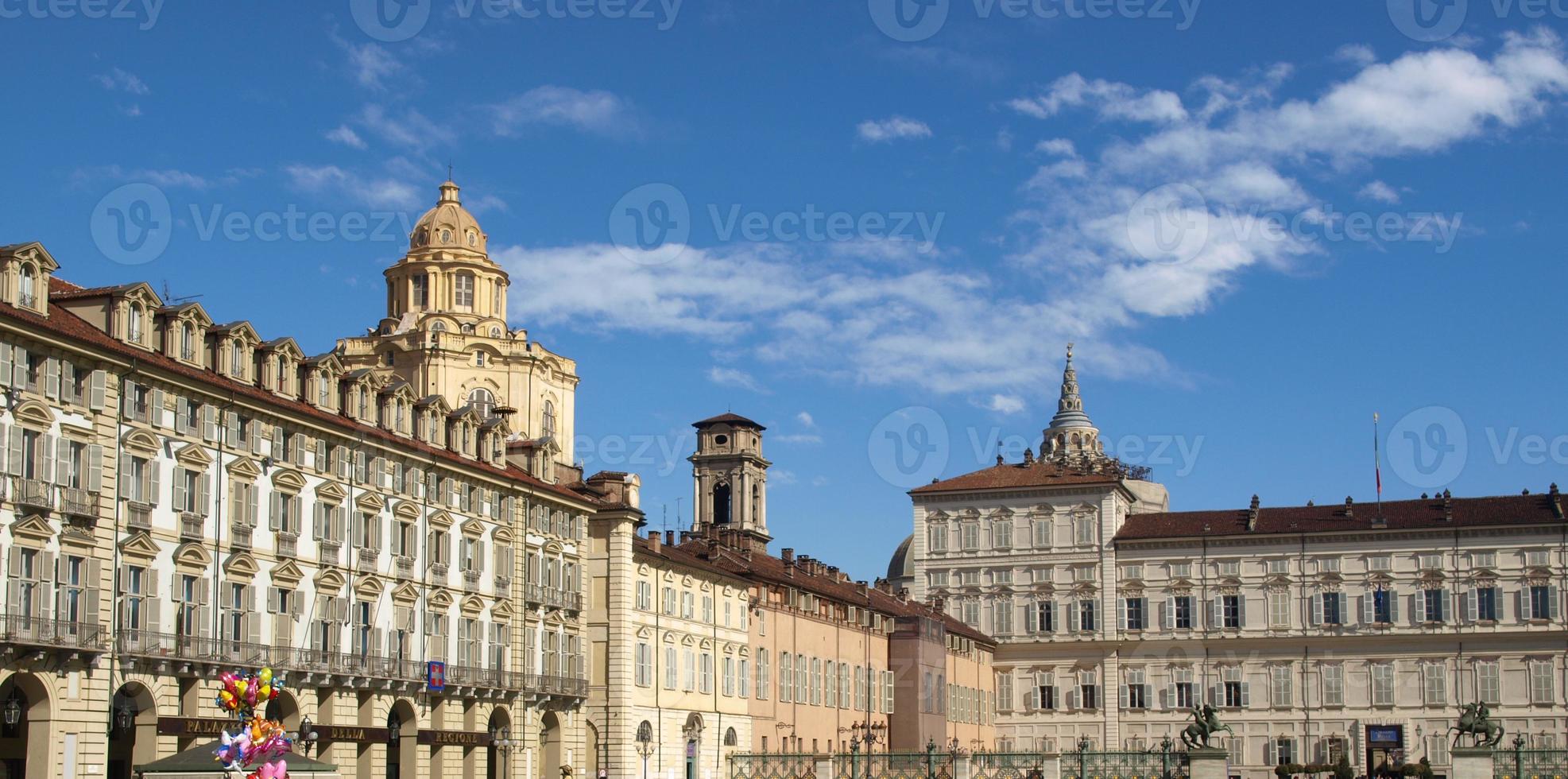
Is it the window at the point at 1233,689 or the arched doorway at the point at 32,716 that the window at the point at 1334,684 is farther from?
the arched doorway at the point at 32,716

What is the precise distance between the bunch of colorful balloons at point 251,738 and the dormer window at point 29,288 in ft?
72.9

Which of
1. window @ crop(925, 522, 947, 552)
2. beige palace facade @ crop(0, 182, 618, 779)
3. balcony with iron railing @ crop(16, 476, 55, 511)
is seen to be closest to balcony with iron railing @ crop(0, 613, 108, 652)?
beige palace facade @ crop(0, 182, 618, 779)

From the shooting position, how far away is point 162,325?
50812 mm

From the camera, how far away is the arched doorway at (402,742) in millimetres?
60594

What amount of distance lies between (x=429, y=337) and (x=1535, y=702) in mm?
62648

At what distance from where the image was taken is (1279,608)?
11075 cm

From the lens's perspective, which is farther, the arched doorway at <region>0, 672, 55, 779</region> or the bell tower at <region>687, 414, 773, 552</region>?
the bell tower at <region>687, 414, 773, 552</region>

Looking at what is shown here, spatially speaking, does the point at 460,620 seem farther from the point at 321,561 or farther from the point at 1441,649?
the point at 1441,649

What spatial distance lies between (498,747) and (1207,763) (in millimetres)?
24403

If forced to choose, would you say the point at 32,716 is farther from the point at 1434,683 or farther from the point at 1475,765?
the point at 1434,683

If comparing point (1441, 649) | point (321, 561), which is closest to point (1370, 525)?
point (1441, 649)

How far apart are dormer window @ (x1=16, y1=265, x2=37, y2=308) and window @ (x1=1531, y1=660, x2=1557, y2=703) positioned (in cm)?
8523

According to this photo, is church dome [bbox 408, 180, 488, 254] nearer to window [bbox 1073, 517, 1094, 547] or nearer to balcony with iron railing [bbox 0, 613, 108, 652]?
window [bbox 1073, 517, 1094, 547]

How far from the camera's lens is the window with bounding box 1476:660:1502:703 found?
105500 mm
